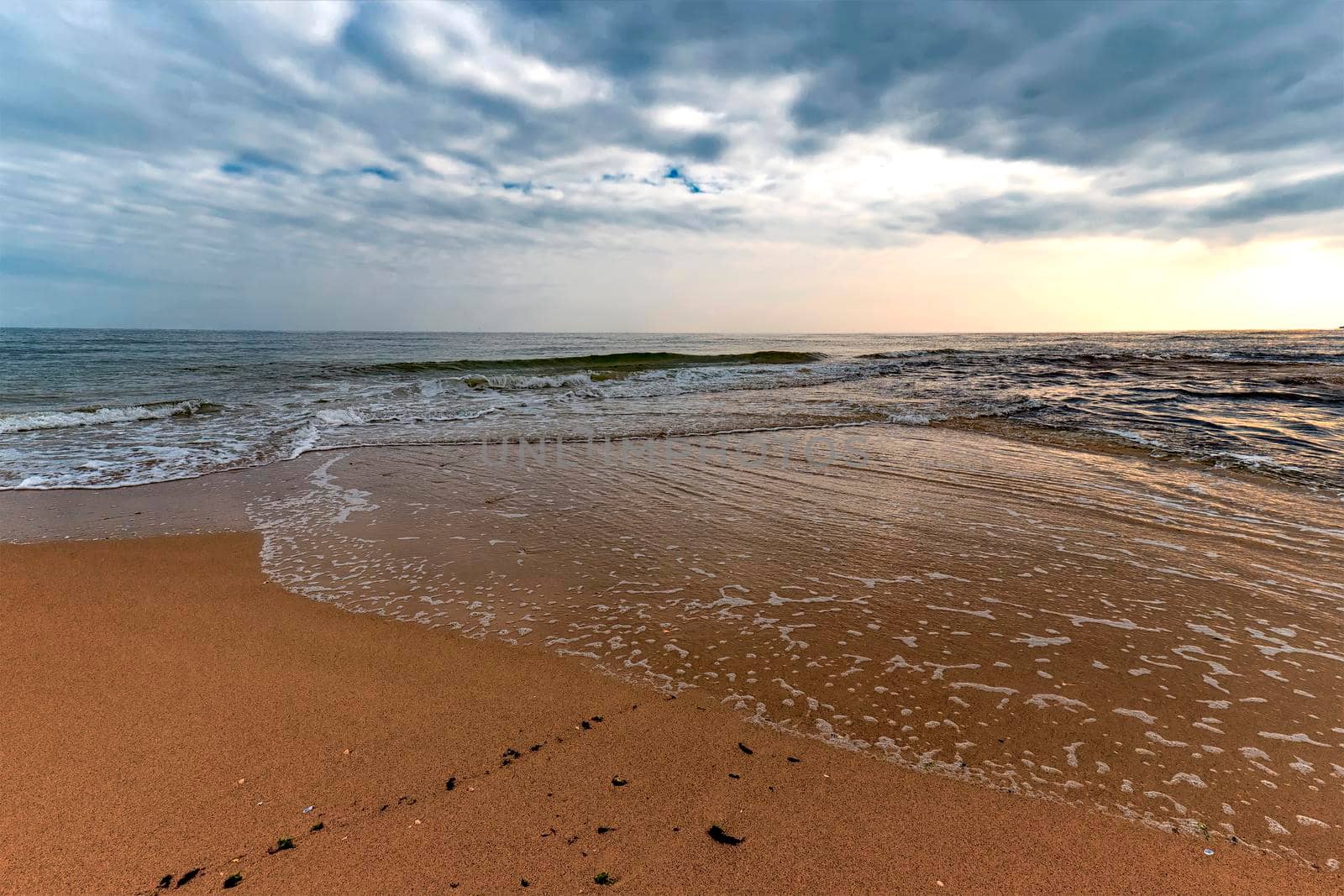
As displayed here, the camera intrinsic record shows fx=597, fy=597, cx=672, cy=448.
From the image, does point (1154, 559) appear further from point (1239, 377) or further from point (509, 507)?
point (1239, 377)

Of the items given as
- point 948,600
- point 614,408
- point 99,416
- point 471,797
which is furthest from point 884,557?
point 99,416

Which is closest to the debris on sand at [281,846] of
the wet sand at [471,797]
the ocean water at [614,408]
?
the wet sand at [471,797]

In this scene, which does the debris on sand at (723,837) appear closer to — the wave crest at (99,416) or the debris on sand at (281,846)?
the debris on sand at (281,846)

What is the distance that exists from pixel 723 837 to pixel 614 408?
13159 mm

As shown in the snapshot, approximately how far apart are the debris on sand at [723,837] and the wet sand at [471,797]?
0.02 metres

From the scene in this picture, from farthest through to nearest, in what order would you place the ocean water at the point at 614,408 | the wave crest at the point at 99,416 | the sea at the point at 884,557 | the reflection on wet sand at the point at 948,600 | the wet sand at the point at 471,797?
the wave crest at the point at 99,416 < the ocean water at the point at 614,408 < the sea at the point at 884,557 < the reflection on wet sand at the point at 948,600 < the wet sand at the point at 471,797

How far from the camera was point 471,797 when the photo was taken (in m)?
2.26

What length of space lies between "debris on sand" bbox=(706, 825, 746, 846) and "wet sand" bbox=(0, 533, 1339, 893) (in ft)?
0.06

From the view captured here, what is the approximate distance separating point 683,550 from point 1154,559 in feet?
11.9

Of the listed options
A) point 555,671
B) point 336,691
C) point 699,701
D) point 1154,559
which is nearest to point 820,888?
point 699,701

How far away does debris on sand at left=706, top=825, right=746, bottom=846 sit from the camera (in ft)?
6.77

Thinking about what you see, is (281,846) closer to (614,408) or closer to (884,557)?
(884,557)

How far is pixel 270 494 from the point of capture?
6914mm

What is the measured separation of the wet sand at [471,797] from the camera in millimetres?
1950
